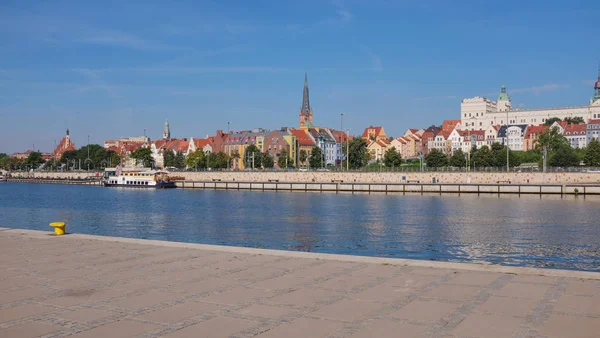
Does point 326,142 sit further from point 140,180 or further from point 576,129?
point 140,180

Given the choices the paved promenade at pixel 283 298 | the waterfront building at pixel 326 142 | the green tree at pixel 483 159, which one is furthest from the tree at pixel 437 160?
the paved promenade at pixel 283 298

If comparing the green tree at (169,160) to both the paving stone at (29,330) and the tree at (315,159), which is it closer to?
the tree at (315,159)

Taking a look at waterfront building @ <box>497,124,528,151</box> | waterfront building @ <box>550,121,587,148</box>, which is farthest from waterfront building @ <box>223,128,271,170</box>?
waterfront building @ <box>550,121,587,148</box>

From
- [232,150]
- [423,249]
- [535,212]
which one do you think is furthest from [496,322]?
[232,150]

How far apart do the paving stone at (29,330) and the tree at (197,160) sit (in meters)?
144

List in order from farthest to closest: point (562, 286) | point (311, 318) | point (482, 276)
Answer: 1. point (482, 276)
2. point (562, 286)
3. point (311, 318)

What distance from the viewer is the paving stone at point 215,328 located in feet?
25.9

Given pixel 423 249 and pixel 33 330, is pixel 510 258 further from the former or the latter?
pixel 33 330

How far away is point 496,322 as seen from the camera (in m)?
8.38

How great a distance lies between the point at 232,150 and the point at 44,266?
149 meters

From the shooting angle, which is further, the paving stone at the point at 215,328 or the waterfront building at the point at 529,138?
the waterfront building at the point at 529,138

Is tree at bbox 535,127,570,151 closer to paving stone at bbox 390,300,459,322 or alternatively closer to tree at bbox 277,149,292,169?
tree at bbox 277,149,292,169

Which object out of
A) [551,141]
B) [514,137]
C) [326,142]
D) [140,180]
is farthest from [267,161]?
[514,137]

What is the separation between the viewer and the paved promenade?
8.16 meters
